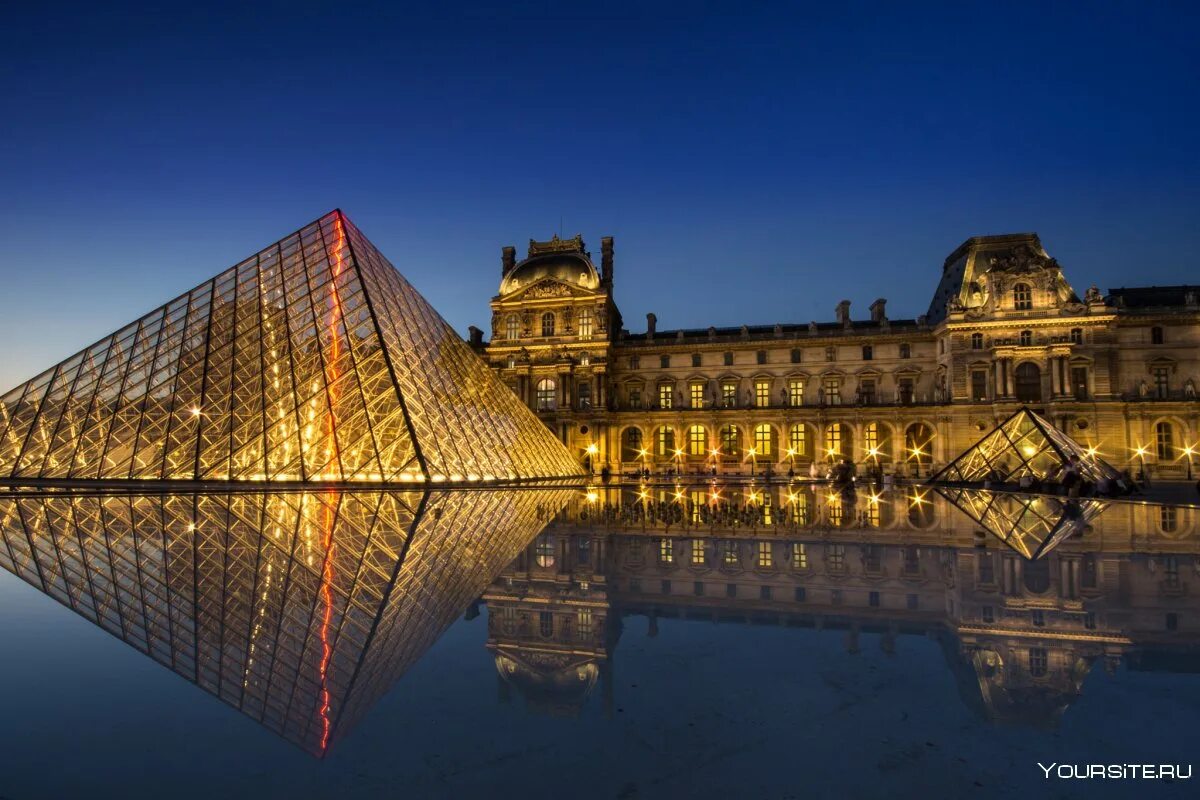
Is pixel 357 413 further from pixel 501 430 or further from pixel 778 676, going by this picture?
pixel 778 676

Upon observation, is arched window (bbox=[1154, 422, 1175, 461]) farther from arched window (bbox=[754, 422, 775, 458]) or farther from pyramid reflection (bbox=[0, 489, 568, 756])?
pyramid reflection (bbox=[0, 489, 568, 756])

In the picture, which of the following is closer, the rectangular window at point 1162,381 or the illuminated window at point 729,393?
the rectangular window at point 1162,381

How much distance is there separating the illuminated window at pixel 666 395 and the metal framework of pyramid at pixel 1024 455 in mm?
21490

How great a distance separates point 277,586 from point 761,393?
4271cm

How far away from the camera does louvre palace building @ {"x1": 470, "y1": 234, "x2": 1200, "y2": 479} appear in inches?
1544

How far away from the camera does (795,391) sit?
4519 centimetres

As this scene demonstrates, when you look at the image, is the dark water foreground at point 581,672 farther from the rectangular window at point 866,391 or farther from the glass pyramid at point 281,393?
the rectangular window at point 866,391

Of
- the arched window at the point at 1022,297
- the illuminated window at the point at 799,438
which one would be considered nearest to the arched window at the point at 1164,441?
the arched window at the point at 1022,297

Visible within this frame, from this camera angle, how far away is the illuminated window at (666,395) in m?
46.7

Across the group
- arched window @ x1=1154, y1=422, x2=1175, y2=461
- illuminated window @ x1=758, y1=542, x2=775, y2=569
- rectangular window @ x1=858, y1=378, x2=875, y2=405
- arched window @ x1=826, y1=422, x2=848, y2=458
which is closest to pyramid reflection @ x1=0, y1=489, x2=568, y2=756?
illuminated window @ x1=758, y1=542, x2=775, y2=569

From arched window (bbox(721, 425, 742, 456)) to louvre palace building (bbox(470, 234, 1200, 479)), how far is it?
0.31 feet

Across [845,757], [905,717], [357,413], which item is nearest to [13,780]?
[845,757]
